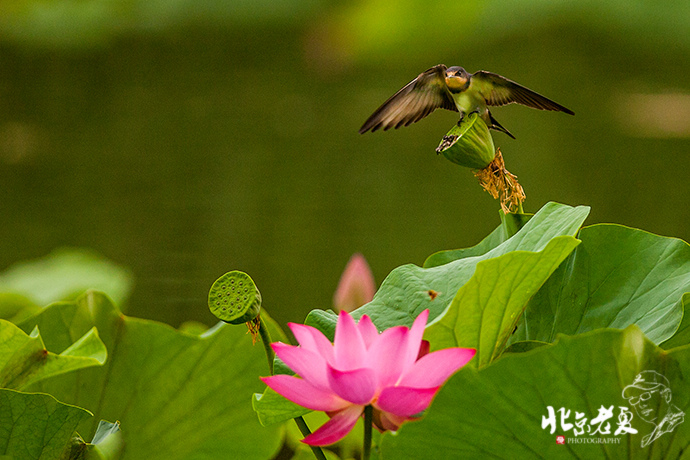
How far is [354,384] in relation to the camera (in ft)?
1.12

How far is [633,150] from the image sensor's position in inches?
180

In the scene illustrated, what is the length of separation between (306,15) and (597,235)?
17.8 feet

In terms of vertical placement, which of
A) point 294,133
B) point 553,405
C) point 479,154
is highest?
point 479,154

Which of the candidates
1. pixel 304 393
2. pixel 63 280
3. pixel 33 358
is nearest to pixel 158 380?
pixel 33 358

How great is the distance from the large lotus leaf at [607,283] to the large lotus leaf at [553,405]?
0.12 metres

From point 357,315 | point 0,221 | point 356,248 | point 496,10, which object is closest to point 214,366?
point 357,315

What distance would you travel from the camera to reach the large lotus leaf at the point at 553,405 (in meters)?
0.35

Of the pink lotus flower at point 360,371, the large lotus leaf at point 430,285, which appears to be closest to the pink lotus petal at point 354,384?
the pink lotus flower at point 360,371

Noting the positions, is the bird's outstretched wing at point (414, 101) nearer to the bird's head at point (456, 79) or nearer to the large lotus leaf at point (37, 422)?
the bird's head at point (456, 79)

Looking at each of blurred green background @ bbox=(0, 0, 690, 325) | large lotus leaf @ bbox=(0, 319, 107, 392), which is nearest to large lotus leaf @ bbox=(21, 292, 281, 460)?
large lotus leaf @ bbox=(0, 319, 107, 392)

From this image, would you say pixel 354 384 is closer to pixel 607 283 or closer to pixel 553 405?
pixel 553 405

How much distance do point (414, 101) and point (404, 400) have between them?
210mm

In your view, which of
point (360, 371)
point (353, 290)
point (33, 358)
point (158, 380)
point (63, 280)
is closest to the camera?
point (360, 371)

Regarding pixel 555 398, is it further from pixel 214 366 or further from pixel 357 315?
pixel 214 366
